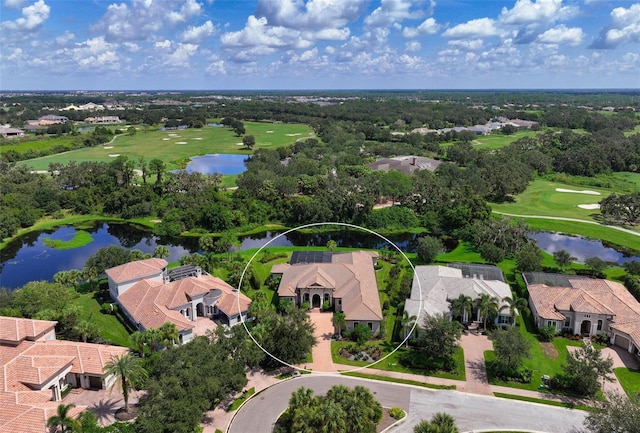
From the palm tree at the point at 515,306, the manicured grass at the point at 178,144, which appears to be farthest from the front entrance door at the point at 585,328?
the manicured grass at the point at 178,144

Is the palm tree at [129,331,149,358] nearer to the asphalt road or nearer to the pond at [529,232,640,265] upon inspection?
the asphalt road

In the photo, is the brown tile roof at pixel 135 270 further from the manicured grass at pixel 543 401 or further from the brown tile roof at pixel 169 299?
the manicured grass at pixel 543 401

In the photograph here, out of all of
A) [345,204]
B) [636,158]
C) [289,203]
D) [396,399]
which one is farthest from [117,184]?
[636,158]

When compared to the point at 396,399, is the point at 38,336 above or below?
above

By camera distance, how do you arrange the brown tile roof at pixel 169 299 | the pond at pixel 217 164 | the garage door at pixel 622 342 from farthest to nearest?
the pond at pixel 217 164
the brown tile roof at pixel 169 299
the garage door at pixel 622 342

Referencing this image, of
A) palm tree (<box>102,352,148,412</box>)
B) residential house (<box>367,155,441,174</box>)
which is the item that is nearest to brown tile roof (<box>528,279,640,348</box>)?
palm tree (<box>102,352,148,412</box>)

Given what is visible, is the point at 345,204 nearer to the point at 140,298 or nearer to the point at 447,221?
the point at 447,221
